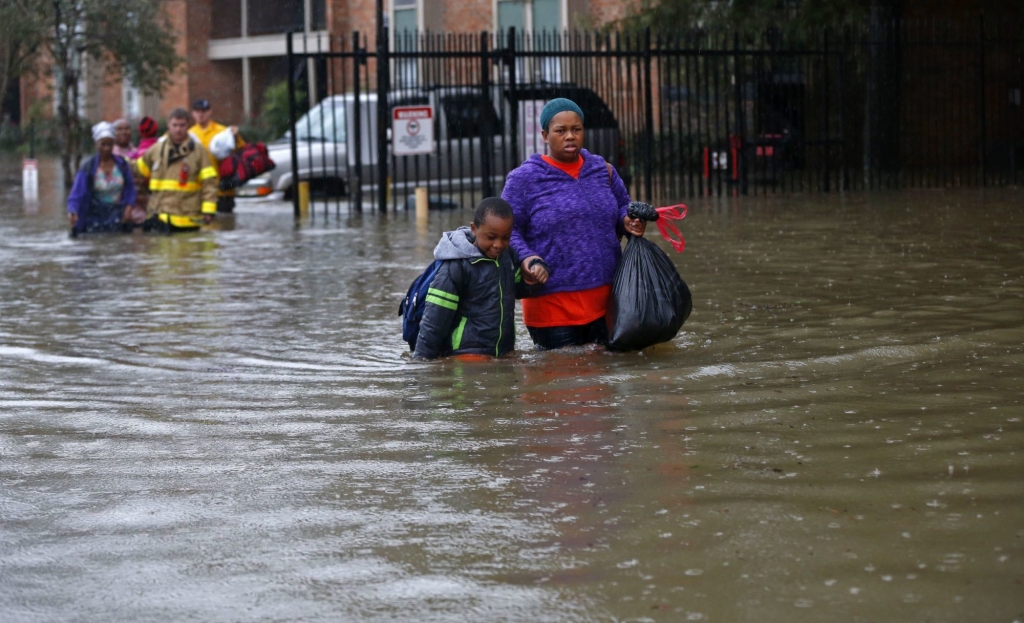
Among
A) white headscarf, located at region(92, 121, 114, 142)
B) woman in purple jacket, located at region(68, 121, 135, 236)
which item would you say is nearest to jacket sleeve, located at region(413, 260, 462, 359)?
white headscarf, located at region(92, 121, 114, 142)

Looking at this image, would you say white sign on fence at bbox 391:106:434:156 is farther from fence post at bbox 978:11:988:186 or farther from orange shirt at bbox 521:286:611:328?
orange shirt at bbox 521:286:611:328

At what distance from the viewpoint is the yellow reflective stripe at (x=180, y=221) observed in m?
17.2

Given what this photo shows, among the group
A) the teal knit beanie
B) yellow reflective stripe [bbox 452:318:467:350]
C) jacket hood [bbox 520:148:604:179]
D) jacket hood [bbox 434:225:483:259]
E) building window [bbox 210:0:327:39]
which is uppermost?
building window [bbox 210:0:327:39]

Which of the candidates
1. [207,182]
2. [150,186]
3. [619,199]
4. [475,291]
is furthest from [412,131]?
[475,291]

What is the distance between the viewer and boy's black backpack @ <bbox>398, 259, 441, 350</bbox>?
7297 mm

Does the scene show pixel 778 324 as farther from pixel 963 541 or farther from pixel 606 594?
pixel 606 594

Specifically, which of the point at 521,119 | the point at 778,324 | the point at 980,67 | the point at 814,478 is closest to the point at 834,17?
the point at 980,67

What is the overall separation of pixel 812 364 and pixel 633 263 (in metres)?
1.06

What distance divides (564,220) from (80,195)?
10.5 meters

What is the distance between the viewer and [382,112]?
19.2 meters

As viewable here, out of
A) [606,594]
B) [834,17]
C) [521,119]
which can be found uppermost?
[834,17]

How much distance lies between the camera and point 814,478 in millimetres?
4742

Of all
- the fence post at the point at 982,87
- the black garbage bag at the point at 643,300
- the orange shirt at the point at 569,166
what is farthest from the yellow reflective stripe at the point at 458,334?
the fence post at the point at 982,87

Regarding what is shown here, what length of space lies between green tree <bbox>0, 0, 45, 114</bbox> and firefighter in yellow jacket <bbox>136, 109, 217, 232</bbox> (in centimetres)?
1123
